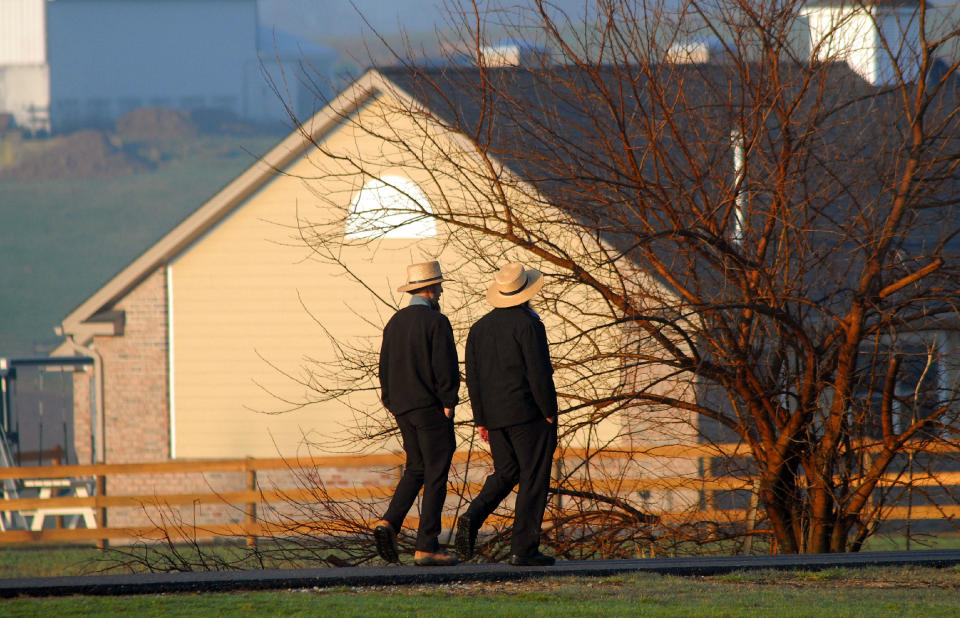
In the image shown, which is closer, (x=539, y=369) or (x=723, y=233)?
(x=539, y=369)

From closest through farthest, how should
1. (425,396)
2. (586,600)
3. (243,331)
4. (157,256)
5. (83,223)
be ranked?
(586,600) < (425,396) < (157,256) < (243,331) < (83,223)

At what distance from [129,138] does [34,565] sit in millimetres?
76884

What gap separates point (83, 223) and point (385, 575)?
7659 centimetres

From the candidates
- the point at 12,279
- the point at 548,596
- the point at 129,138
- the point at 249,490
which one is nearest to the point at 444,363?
the point at 548,596

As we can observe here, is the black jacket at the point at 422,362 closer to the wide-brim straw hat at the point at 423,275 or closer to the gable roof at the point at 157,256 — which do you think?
the wide-brim straw hat at the point at 423,275

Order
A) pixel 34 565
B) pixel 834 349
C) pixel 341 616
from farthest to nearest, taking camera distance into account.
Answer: pixel 34 565, pixel 834 349, pixel 341 616

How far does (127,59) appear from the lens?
9325cm

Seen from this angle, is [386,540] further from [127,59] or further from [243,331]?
[127,59]

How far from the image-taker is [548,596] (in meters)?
6.73

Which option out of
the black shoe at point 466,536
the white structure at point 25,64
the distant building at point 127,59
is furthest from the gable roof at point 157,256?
the white structure at point 25,64

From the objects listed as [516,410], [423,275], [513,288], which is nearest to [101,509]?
[423,275]

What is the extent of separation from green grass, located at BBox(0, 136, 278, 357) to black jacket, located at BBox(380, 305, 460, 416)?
64.5 metres

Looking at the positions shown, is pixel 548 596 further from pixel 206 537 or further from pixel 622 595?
pixel 206 537

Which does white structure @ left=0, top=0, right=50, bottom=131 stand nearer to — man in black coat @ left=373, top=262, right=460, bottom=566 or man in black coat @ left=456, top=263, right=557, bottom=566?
man in black coat @ left=373, top=262, right=460, bottom=566
